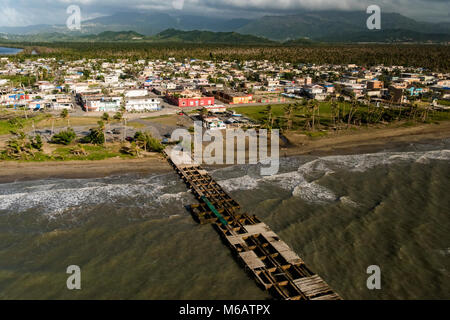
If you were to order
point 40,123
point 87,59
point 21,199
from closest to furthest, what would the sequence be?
point 21,199 < point 40,123 < point 87,59

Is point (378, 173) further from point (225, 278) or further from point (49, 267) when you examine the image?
point (49, 267)

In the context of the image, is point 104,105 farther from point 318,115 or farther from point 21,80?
point 21,80

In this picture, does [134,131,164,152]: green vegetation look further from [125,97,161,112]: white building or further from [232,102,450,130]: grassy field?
[125,97,161,112]: white building

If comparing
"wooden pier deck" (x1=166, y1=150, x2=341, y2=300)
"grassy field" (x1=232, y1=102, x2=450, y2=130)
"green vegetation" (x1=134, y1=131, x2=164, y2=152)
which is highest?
"grassy field" (x1=232, y1=102, x2=450, y2=130)

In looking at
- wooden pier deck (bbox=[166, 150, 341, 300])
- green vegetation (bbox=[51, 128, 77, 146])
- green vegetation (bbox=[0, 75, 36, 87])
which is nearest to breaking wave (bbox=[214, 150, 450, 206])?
wooden pier deck (bbox=[166, 150, 341, 300])

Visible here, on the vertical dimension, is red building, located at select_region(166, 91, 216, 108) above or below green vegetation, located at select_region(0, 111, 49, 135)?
above

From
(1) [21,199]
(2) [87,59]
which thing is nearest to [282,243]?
(1) [21,199]
